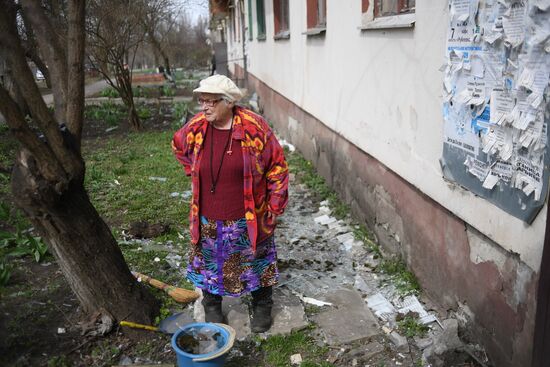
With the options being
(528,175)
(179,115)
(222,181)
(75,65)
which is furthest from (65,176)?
(179,115)

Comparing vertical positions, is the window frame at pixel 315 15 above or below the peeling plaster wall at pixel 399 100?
above

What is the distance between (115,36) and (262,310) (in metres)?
8.57

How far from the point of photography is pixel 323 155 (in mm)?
6297

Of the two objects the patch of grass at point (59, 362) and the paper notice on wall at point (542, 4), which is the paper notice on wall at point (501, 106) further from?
the patch of grass at point (59, 362)

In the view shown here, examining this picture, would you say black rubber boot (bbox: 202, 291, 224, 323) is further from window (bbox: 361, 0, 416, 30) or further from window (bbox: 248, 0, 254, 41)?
window (bbox: 248, 0, 254, 41)

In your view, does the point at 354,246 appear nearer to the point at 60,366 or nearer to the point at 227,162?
the point at 227,162

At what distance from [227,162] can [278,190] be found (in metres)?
0.36

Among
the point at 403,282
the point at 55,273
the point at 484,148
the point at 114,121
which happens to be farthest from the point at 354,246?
the point at 114,121

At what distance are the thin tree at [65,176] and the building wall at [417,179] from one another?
196 centimetres

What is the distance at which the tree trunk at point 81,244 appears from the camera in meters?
2.61

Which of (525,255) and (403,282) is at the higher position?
(525,255)

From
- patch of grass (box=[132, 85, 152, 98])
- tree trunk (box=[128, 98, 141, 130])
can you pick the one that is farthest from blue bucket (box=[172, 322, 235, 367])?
patch of grass (box=[132, 85, 152, 98])

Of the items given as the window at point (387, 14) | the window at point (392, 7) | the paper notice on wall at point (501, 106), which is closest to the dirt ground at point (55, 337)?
the paper notice on wall at point (501, 106)

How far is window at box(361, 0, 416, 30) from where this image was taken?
355 centimetres
